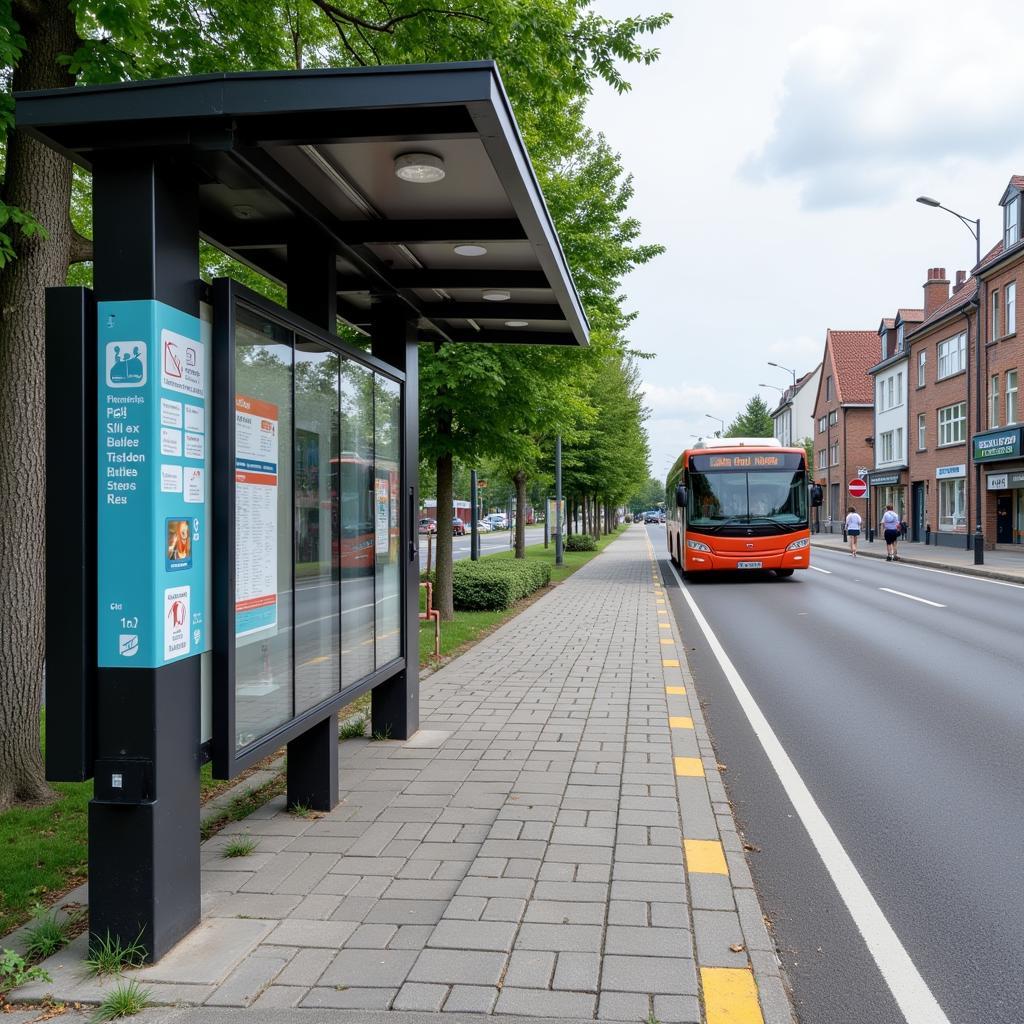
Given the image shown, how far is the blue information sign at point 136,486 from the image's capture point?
3.40 meters

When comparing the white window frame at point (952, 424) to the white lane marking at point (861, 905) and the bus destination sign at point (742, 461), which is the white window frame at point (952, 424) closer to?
the bus destination sign at point (742, 461)

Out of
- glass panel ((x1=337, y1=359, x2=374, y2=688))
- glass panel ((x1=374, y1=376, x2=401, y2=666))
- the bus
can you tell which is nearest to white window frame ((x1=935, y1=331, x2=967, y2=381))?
the bus

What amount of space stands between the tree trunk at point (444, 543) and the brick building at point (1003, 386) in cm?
2455

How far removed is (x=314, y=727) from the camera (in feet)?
16.8

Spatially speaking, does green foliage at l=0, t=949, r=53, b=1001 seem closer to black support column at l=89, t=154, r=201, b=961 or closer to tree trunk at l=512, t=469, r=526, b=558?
black support column at l=89, t=154, r=201, b=961

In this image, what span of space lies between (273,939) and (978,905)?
2.91 meters

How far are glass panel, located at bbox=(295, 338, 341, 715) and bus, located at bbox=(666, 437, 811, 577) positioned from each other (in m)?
16.9

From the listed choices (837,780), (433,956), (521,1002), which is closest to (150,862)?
(433,956)

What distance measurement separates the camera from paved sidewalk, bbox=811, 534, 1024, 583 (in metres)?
23.8

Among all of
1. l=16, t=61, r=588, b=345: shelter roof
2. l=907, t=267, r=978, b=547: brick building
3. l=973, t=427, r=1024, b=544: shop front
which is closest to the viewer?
l=16, t=61, r=588, b=345: shelter roof

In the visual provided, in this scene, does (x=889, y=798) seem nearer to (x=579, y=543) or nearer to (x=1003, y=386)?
(x=1003, y=386)

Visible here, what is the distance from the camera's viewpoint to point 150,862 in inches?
135

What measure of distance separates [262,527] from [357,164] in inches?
68.3

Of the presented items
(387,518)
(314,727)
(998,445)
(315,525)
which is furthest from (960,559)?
(315,525)
